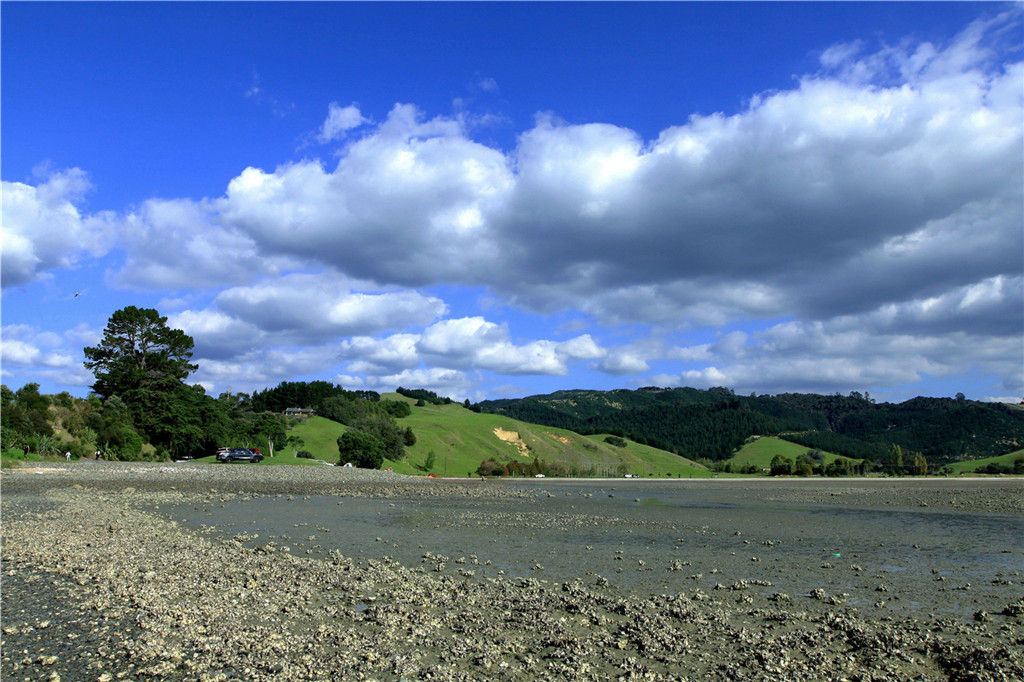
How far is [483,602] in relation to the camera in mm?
13469

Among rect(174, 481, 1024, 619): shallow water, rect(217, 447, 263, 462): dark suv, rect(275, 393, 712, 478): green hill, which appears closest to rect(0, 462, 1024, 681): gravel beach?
rect(174, 481, 1024, 619): shallow water

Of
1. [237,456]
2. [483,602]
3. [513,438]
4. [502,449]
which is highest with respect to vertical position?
[513,438]

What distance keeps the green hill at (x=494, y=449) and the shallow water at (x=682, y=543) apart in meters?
54.8

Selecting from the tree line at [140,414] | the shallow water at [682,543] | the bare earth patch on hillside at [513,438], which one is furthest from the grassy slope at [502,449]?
the shallow water at [682,543]

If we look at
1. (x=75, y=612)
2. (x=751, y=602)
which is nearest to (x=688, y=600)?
(x=751, y=602)

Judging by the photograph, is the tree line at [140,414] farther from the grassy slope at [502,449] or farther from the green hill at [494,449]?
the grassy slope at [502,449]

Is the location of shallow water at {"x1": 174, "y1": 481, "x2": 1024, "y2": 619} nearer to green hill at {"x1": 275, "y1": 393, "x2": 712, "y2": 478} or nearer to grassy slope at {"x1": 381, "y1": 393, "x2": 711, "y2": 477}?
green hill at {"x1": 275, "y1": 393, "x2": 712, "y2": 478}

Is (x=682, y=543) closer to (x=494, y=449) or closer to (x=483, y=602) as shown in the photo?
(x=483, y=602)

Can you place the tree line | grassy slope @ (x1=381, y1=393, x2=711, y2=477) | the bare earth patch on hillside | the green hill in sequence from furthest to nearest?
the bare earth patch on hillside
grassy slope @ (x1=381, y1=393, x2=711, y2=477)
the green hill
the tree line

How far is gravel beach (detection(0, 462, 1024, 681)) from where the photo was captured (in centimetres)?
970

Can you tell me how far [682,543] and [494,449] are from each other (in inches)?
4546

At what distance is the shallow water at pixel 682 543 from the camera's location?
1608 cm

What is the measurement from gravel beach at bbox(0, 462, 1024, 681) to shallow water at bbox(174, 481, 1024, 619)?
0.49 feet

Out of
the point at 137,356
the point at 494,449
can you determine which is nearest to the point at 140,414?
the point at 137,356
